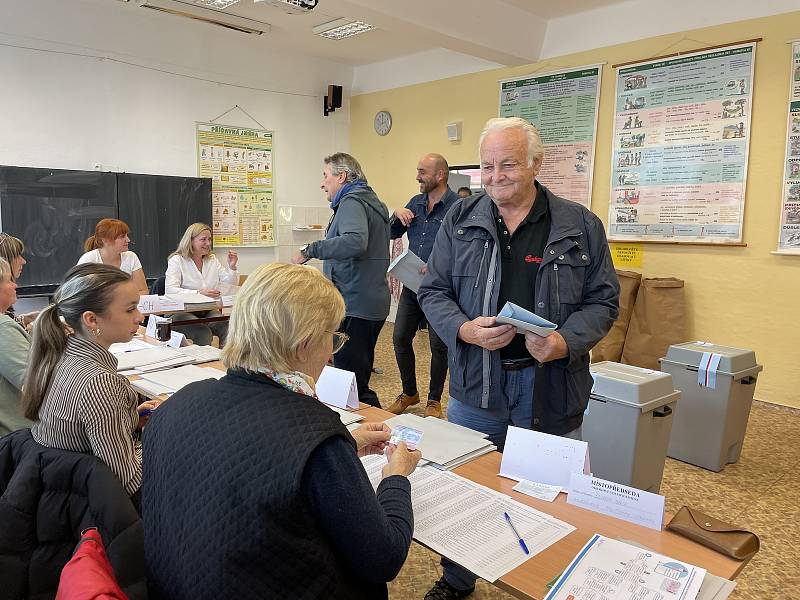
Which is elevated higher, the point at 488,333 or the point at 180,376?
the point at 488,333

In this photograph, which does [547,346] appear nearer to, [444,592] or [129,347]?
[444,592]

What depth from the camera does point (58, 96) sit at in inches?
209

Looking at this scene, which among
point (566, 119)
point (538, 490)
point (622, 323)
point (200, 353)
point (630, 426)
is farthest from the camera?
point (566, 119)

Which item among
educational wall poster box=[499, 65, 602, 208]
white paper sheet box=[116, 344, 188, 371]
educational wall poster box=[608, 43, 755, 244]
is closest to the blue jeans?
white paper sheet box=[116, 344, 188, 371]

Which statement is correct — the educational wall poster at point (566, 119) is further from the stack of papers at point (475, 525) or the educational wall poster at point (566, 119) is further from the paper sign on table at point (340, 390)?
the stack of papers at point (475, 525)

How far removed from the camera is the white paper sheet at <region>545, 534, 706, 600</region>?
3.50ft

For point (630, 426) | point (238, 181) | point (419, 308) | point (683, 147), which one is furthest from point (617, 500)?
point (238, 181)

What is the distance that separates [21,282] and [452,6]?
13.9 ft

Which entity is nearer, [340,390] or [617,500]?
[617,500]

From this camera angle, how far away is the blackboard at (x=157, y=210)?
5664mm

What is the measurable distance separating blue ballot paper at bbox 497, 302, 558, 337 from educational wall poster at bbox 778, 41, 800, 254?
11.3 ft

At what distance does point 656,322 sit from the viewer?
4688 millimetres

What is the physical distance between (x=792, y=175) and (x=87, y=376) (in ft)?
14.7

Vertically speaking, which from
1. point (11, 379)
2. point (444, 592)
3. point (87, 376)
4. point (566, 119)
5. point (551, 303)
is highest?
point (566, 119)
